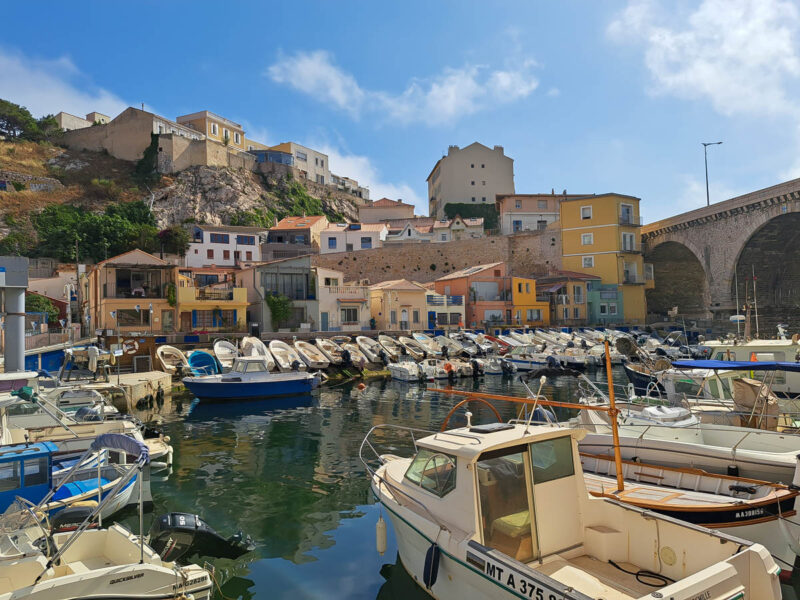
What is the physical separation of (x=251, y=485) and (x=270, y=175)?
67.5 metres

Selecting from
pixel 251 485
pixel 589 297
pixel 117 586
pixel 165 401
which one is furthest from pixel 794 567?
pixel 589 297

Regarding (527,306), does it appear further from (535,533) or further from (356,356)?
(535,533)

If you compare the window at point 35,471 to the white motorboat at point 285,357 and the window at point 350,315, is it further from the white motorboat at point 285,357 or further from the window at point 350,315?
the window at point 350,315

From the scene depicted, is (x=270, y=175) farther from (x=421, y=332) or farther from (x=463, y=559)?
(x=463, y=559)

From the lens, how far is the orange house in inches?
1775

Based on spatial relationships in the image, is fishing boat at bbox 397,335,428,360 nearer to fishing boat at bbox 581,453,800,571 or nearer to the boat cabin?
fishing boat at bbox 581,453,800,571

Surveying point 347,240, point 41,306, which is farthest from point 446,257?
point 41,306

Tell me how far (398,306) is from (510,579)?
36.2 metres

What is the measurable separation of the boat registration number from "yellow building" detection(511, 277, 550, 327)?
41.2m

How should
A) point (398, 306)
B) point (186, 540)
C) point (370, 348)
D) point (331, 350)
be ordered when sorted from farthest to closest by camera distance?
point (398, 306) < point (370, 348) < point (331, 350) < point (186, 540)

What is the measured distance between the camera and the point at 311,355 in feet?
97.0

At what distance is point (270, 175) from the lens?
240 feet

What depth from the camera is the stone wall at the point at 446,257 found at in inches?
2188

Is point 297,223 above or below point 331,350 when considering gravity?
above
